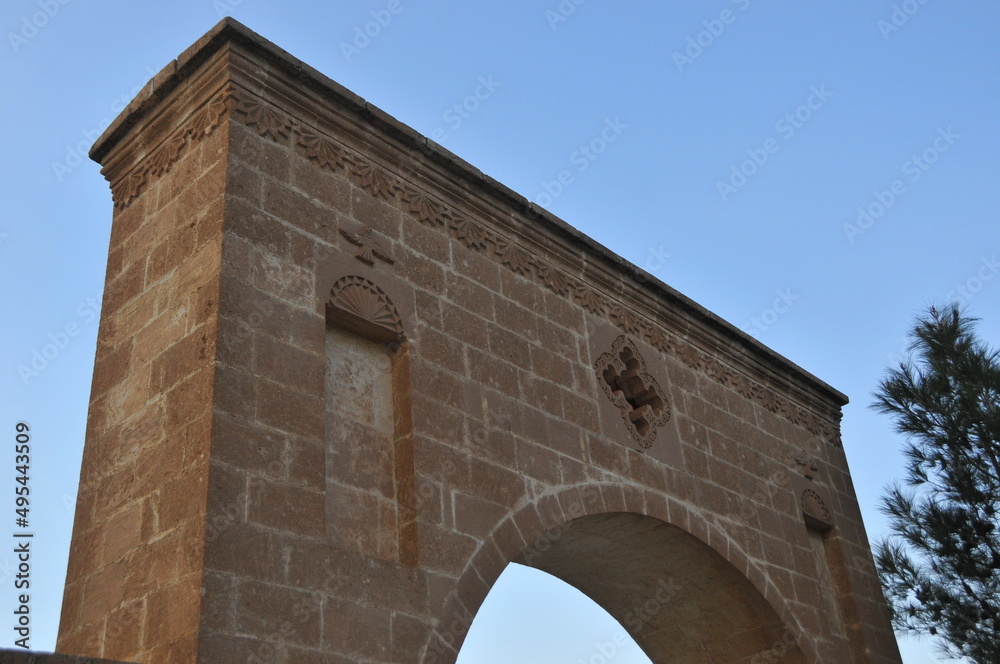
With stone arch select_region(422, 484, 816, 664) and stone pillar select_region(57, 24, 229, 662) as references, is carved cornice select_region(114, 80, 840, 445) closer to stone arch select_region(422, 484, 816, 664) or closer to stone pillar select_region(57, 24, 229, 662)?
stone pillar select_region(57, 24, 229, 662)

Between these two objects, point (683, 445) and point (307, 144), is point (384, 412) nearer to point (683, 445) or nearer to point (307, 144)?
point (307, 144)

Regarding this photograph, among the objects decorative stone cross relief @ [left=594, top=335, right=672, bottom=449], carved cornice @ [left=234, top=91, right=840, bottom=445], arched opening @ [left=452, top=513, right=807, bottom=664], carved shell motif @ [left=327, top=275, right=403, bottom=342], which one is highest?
carved cornice @ [left=234, top=91, right=840, bottom=445]

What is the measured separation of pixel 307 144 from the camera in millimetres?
5559

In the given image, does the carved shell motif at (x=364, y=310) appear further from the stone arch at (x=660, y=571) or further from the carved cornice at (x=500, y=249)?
the stone arch at (x=660, y=571)

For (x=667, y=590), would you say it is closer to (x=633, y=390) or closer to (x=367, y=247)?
(x=633, y=390)

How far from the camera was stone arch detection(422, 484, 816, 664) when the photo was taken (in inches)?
243

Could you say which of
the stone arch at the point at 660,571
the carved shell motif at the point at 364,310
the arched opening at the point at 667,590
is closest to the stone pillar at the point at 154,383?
the carved shell motif at the point at 364,310

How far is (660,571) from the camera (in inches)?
284

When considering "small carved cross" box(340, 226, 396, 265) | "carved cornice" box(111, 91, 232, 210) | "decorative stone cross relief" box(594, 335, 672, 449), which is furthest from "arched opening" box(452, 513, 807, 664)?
"carved cornice" box(111, 91, 232, 210)

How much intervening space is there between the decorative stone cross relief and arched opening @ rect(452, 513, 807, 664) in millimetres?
631

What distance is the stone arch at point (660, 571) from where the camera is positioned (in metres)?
6.16

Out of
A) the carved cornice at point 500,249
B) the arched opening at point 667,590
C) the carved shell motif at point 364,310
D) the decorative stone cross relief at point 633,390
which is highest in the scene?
the carved cornice at point 500,249

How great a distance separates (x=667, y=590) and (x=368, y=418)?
314cm

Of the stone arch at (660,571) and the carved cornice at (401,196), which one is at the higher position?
the carved cornice at (401,196)
